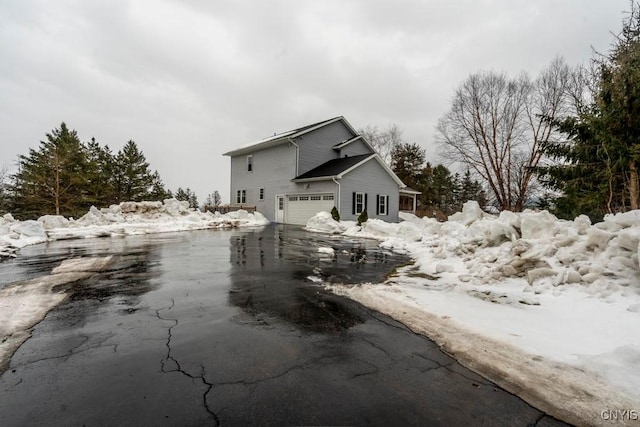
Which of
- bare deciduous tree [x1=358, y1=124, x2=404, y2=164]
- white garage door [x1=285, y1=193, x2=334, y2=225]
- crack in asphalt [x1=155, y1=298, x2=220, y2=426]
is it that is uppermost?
bare deciduous tree [x1=358, y1=124, x2=404, y2=164]

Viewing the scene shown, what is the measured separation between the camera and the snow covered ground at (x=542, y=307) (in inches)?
102

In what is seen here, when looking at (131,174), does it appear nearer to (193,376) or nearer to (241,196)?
(241,196)

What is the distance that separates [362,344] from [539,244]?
5304 millimetres

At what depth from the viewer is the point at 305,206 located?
22984 mm

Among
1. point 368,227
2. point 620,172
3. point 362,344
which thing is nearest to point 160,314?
point 362,344

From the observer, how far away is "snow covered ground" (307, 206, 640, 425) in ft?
8.48

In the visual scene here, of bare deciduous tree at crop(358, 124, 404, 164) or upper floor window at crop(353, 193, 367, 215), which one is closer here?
upper floor window at crop(353, 193, 367, 215)

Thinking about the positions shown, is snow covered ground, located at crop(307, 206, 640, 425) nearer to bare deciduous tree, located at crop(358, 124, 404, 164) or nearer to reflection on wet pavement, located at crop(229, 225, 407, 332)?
reflection on wet pavement, located at crop(229, 225, 407, 332)

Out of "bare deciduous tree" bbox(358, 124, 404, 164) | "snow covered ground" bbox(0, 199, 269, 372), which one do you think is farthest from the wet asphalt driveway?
"bare deciduous tree" bbox(358, 124, 404, 164)

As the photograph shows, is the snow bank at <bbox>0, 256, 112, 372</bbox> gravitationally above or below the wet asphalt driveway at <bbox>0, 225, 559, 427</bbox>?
above

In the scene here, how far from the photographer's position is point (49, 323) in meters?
3.89

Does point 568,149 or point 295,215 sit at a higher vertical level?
point 568,149

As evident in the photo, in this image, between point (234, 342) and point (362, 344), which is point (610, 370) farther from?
point (234, 342)

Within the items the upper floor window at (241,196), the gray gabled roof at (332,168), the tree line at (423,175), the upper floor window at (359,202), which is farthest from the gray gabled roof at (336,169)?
the tree line at (423,175)
